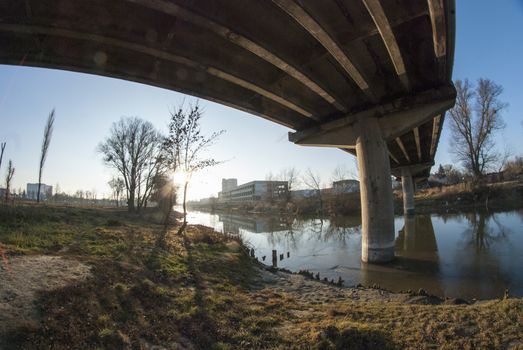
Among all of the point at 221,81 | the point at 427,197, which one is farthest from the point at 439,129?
the point at 427,197

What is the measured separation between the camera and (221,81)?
12703 mm

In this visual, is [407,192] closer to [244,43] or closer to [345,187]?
[345,187]

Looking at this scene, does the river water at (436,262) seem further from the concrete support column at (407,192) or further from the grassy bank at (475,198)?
the grassy bank at (475,198)

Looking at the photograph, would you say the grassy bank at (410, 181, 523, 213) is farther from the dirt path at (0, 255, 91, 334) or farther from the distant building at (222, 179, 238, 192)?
the distant building at (222, 179, 238, 192)

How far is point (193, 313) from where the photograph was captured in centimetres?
555

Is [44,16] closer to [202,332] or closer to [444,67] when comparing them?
[202,332]

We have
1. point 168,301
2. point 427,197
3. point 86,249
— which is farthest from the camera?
point 427,197

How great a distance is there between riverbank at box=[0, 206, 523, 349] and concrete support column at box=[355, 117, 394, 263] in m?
5.24

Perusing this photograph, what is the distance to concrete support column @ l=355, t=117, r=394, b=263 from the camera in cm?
1379

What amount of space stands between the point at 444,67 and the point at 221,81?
8986mm

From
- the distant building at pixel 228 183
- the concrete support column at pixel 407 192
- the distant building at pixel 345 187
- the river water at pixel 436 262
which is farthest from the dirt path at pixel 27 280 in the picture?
the distant building at pixel 228 183

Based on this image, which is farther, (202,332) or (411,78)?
(411,78)

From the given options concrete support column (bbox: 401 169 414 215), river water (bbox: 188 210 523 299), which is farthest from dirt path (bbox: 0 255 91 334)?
concrete support column (bbox: 401 169 414 215)

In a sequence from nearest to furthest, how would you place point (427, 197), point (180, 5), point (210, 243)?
point (180, 5)
point (210, 243)
point (427, 197)
